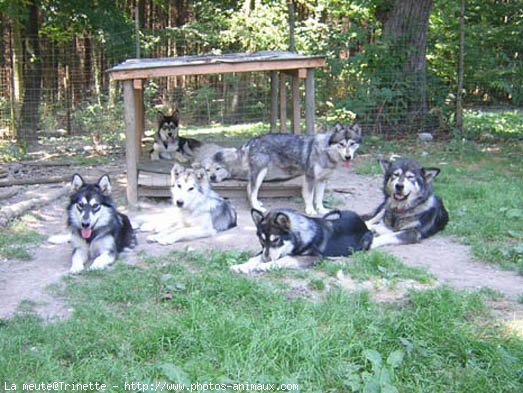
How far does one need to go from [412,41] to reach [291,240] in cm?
887

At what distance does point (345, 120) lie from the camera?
12156 mm

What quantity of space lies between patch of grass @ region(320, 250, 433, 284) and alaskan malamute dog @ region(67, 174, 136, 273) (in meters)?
2.10

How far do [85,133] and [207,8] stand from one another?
5.65m

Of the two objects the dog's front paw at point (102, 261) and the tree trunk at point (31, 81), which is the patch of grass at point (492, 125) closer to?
the dog's front paw at point (102, 261)

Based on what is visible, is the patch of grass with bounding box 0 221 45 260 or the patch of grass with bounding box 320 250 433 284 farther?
the patch of grass with bounding box 0 221 45 260

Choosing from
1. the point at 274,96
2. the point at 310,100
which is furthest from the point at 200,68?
the point at 274,96

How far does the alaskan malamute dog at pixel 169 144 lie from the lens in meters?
10.1

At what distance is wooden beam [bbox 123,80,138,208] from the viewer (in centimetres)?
773

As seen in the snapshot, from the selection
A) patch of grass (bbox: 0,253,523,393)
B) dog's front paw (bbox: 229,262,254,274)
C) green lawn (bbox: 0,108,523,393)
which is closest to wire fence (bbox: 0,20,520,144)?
A: dog's front paw (bbox: 229,262,254,274)

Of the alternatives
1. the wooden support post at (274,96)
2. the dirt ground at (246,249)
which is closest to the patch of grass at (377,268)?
the dirt ground at (246,249)

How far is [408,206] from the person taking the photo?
Result: 640 centimetres

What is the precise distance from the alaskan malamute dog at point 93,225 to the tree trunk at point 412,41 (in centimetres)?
863

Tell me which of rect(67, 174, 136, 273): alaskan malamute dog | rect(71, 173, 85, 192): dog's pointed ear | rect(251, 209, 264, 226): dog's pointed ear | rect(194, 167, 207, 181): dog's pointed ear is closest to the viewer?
rect(251, 209, 264, 226): dog's pointed ear

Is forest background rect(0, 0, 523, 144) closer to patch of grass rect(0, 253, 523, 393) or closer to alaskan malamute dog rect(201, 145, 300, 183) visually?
alaskan malamute dog rect(201, 145, 300, 183)
